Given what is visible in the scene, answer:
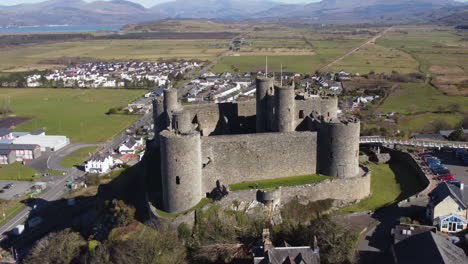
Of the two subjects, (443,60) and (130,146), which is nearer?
(130,146)

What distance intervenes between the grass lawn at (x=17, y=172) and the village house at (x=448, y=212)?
38333 mm

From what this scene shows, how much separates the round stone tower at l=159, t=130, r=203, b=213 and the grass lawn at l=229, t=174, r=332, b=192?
242 cm

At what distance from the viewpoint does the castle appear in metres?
26.3

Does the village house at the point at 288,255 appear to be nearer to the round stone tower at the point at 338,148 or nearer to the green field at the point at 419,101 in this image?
the round stone tower at the point at 338,148

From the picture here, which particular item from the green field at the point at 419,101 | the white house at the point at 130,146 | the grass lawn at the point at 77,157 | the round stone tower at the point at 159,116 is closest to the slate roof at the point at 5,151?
the grass lawn at the point at 77,157

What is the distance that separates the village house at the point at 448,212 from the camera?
2589 centimetres

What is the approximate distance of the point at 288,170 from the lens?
2930 cm

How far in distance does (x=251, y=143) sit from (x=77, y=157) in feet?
109

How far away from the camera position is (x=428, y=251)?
69.5ft

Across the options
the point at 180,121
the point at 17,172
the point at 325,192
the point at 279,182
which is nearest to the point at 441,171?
the point at 325,192

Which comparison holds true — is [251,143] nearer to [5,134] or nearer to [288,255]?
[288,255]

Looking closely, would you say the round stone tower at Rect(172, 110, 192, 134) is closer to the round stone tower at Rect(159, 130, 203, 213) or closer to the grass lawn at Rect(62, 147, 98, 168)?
the round stone tower at Rect(159, 130, 203, 213)

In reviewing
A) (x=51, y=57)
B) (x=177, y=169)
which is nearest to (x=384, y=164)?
(x=177, y=169)

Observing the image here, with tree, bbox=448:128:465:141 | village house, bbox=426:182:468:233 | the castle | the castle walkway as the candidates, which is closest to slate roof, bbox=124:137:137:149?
the castle
